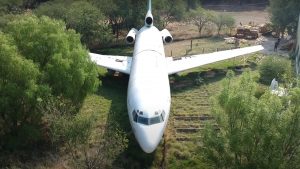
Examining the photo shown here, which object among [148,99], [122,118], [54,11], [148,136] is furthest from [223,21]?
[148,136]

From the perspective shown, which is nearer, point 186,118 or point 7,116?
point 7,116

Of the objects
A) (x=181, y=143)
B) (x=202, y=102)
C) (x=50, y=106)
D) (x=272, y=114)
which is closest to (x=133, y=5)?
(x=202, y=102)

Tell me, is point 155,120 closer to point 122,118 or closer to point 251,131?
point 251,131

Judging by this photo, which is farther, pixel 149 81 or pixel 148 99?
pixel 149 81

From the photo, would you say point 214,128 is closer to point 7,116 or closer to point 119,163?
point 119,163

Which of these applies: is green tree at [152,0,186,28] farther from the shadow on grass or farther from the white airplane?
the shadow on grass

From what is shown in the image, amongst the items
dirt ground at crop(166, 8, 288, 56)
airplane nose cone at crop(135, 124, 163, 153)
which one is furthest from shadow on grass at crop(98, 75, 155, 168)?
dirt ground at crop(166, 8, 288, 56)

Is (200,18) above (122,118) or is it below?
above

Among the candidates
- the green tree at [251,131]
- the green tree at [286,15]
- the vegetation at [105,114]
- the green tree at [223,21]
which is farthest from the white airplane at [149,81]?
the green tree at [223,21]
